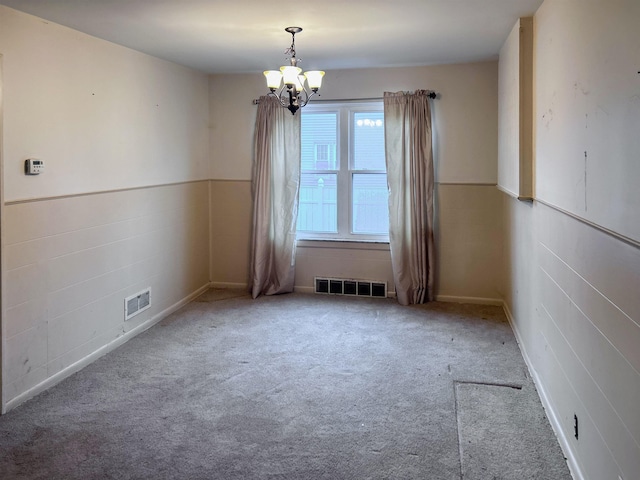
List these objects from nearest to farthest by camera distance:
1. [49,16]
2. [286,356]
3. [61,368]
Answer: [49,16] < [61,368] < [286,356]

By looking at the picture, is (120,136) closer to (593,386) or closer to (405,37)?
(405,37)

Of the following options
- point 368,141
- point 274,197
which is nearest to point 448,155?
point 368,141

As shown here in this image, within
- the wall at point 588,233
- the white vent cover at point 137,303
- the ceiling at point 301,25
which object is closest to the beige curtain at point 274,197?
the ceiling at point 301,25

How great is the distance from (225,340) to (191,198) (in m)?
1.80

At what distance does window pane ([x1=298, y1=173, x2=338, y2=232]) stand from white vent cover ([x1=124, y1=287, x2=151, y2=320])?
188 cm

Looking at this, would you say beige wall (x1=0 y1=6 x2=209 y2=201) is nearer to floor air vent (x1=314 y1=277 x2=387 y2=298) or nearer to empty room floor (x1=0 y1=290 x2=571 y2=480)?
empty room floor (x1=0 y1=290 x2=571 y2=480)

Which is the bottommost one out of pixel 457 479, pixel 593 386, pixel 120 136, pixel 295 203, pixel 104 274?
pixel 457 479

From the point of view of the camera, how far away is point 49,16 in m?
3.22

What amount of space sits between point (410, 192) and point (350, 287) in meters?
1.20

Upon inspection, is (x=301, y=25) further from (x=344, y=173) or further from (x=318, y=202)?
(x=318, y=202)

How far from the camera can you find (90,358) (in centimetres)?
376

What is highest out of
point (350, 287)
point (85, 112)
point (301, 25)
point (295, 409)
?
point (301, 25)

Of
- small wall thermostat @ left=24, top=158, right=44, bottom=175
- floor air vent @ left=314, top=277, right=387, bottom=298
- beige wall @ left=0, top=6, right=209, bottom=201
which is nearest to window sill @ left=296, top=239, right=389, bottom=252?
floor air vent @ left=314, top=277, right=387, bottom=298

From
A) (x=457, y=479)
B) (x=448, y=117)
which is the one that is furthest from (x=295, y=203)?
(x=457, y=479)
